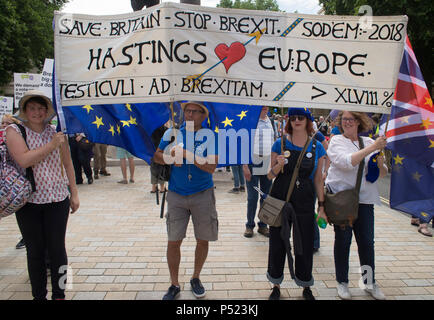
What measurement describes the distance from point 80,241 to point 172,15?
11.4ft

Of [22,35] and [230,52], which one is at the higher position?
[22,35]

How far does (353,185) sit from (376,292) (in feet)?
3.78

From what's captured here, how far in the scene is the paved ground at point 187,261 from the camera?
314cm

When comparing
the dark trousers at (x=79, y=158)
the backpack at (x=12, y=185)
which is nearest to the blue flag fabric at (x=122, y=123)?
the backpack at (x=12, y=185)

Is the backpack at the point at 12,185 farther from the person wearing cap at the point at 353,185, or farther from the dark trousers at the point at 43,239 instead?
the person wearing cap at the point at 353,185

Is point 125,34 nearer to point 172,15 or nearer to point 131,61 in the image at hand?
point 131,61

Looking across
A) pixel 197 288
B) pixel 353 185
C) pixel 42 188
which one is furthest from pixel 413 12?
pixel 42 188

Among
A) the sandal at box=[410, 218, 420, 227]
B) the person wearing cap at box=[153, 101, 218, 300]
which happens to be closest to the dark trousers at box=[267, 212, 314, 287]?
the person wearing cap at box=[153, 101, 218, 300]

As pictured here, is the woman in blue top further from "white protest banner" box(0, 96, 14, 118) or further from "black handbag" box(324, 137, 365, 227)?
"white protest banner" box(0, 96, 14, 118)

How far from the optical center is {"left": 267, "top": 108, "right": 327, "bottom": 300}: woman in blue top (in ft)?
9.21

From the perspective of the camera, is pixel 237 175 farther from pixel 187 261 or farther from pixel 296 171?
pixel 296 171

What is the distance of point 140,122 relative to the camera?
123 inches

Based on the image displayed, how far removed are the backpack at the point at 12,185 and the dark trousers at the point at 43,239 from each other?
0.11 metres

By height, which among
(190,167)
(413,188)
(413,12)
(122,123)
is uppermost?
(413,12)
